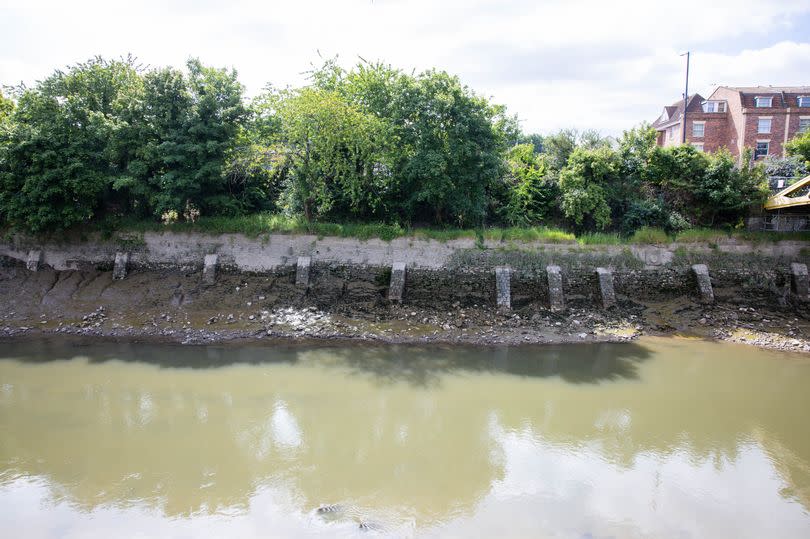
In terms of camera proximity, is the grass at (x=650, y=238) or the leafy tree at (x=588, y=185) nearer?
the grass at (x=650, y=238)

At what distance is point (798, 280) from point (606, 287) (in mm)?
6607

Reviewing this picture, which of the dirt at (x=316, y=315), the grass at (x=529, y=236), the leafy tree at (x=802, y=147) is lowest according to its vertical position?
the dirt at (x=316, y=315)

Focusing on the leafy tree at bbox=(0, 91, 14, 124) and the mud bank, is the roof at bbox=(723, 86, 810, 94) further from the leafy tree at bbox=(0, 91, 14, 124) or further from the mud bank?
the leafy tree at bbox=(0, 91, 14, 124)

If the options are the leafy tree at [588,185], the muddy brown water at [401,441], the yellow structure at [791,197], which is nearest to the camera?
the muddy brown water at [401,441]

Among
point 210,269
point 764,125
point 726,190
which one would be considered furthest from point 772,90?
point 210,269

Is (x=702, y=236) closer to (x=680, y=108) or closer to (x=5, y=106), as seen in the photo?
(x=680, y=108)

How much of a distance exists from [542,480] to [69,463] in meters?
8.38

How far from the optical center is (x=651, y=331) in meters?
16.2

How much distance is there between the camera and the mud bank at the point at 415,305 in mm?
15922

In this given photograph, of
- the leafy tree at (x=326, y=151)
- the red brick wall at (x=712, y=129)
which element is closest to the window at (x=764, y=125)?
the red brick wall at (x=712, y=129)

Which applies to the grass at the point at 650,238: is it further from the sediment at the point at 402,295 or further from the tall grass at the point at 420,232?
the sediment at the point at 402,295

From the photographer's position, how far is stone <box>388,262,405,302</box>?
17281 millimetres

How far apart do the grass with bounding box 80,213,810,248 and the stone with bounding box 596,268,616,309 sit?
1158mm

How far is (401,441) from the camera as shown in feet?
33.0
